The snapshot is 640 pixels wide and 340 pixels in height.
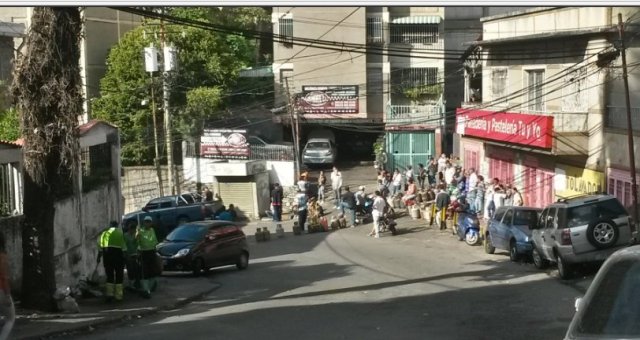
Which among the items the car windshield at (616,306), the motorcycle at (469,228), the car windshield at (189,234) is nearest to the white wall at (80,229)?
the car windshield at (189,234)

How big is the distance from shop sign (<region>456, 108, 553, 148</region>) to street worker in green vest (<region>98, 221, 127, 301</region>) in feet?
57.7

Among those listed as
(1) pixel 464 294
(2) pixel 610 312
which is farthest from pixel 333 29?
(2) pixel 610 312

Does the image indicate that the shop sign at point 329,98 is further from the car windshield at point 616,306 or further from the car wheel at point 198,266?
the car windshield at point 616,306

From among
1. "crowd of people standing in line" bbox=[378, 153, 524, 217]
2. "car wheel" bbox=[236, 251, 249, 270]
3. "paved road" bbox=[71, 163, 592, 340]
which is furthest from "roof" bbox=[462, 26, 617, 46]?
"car wheel" bbox=[236, 251, 249, 270]

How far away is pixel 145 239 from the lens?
1883 cm

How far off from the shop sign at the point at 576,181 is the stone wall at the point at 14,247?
63.0 ft

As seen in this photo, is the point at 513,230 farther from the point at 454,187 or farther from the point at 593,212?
the point at 454,187

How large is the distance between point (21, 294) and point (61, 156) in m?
2.39

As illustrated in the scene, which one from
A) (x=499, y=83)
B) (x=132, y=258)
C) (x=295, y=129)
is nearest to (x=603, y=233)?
(x=132, y=258)

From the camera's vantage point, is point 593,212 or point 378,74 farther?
point 378,74

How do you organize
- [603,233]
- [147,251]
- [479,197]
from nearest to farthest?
1. [147,251]
2. [603,233]
3. [479,197]

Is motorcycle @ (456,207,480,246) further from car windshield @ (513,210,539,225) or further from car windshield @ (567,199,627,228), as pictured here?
car windshield @ (567,199,627,228)

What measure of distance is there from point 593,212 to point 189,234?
33.3 feet

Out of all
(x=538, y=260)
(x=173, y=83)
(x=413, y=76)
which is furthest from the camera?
(x=413, y=76)
